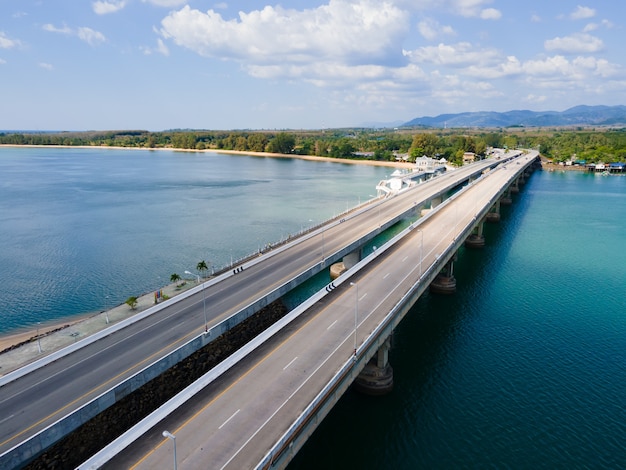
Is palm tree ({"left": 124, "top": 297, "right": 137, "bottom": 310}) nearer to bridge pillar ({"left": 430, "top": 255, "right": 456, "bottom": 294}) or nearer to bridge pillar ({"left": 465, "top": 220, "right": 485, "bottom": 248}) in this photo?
bridge pillar ({"left": 430, "top": 255, "right": 456, "bottom": 294})

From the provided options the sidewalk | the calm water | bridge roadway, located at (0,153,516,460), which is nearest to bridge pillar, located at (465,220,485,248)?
the calm water

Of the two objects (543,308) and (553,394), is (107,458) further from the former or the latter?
(543,308)

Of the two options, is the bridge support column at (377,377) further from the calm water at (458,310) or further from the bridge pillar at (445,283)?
the bridge pillar at (445,283)

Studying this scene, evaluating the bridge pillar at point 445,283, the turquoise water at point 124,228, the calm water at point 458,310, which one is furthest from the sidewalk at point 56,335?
the bridge pillar at point 445,283

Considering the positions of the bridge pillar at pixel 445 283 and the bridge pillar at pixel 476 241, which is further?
the bridge pillar at pixel 476 241

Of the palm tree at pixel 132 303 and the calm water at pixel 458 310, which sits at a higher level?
the palm tree at pixel 132 303

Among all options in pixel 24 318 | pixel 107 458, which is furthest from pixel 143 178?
pixel 107 458
